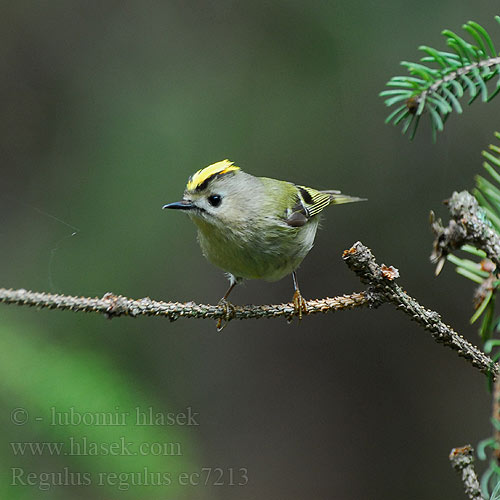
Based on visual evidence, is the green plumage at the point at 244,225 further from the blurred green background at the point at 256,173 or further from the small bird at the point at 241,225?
the blurred green background at the point at 256,173

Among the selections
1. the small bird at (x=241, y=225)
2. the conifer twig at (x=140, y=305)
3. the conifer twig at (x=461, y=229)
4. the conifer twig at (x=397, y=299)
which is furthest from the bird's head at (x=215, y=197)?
the conifer twig at (x=461, y=229)

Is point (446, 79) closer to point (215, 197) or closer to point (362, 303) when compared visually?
point (362, 303)

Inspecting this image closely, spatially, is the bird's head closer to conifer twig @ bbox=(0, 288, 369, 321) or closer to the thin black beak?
the thin black beak

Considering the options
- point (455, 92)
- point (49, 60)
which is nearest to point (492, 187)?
point (455, 92)

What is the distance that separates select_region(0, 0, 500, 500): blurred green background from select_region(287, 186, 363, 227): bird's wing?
24.6 inches

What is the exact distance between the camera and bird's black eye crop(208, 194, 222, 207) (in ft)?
8.46

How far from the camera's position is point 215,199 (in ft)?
Answer: 8.53

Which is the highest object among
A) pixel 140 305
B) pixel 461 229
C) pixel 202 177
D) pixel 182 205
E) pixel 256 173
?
pixel 256 173

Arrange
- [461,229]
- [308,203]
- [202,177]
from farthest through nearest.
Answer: [308,203]
[202,177]
[461,229]

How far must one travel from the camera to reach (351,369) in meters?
4.75

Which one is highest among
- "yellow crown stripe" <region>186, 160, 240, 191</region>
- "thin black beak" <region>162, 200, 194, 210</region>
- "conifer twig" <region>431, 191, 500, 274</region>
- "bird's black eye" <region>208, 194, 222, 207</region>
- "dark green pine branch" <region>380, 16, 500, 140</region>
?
"dark green pine branch" <region>380, 16, 500, 140</region>

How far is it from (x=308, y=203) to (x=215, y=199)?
0.84m

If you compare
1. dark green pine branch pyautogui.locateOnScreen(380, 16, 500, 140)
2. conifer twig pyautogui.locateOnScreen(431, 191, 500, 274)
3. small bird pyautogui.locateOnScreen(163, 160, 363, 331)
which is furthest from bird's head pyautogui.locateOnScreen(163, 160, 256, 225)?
conifer twig pyautogui.locateOnScreen(431, 191, 500, 274)

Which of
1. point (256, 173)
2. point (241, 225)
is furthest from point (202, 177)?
point (256, 173)
